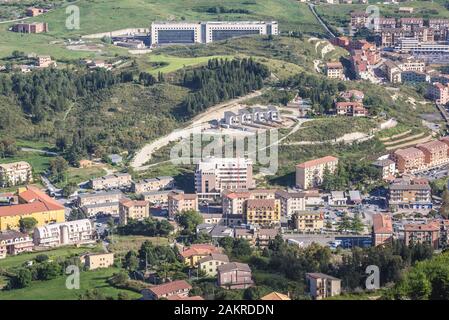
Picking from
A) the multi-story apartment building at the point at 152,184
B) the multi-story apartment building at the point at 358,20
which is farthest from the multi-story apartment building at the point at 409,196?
the multi-story apartment building at the point at 358,20

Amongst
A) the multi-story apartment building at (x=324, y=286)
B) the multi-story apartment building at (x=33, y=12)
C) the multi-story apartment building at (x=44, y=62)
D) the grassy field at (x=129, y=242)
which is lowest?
the grassy field at (x=129, y=242)

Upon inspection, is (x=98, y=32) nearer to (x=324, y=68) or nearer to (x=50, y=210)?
(x=324, y=68)

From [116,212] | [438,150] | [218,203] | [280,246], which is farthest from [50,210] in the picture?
[438,150]

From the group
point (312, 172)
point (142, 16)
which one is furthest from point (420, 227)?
point (142, 16)

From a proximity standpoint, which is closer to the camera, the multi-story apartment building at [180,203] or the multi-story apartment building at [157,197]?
the multi-story apartment building at [180,203]

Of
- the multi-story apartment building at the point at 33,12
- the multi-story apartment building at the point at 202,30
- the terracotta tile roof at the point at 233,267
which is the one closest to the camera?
the terracotta tile roof at the point at 233,267

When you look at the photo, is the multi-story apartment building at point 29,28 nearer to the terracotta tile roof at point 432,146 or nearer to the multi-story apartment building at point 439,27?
the multi-story apartment building at point 439,27

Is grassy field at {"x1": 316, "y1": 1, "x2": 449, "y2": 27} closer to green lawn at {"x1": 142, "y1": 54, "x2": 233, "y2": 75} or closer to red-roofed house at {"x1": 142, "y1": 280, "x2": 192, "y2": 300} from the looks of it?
green lawn at {"x1": 142, "y1": 54, "x2": 233, "y2": 75}

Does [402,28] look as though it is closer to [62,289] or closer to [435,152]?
Answer: [435,152]
